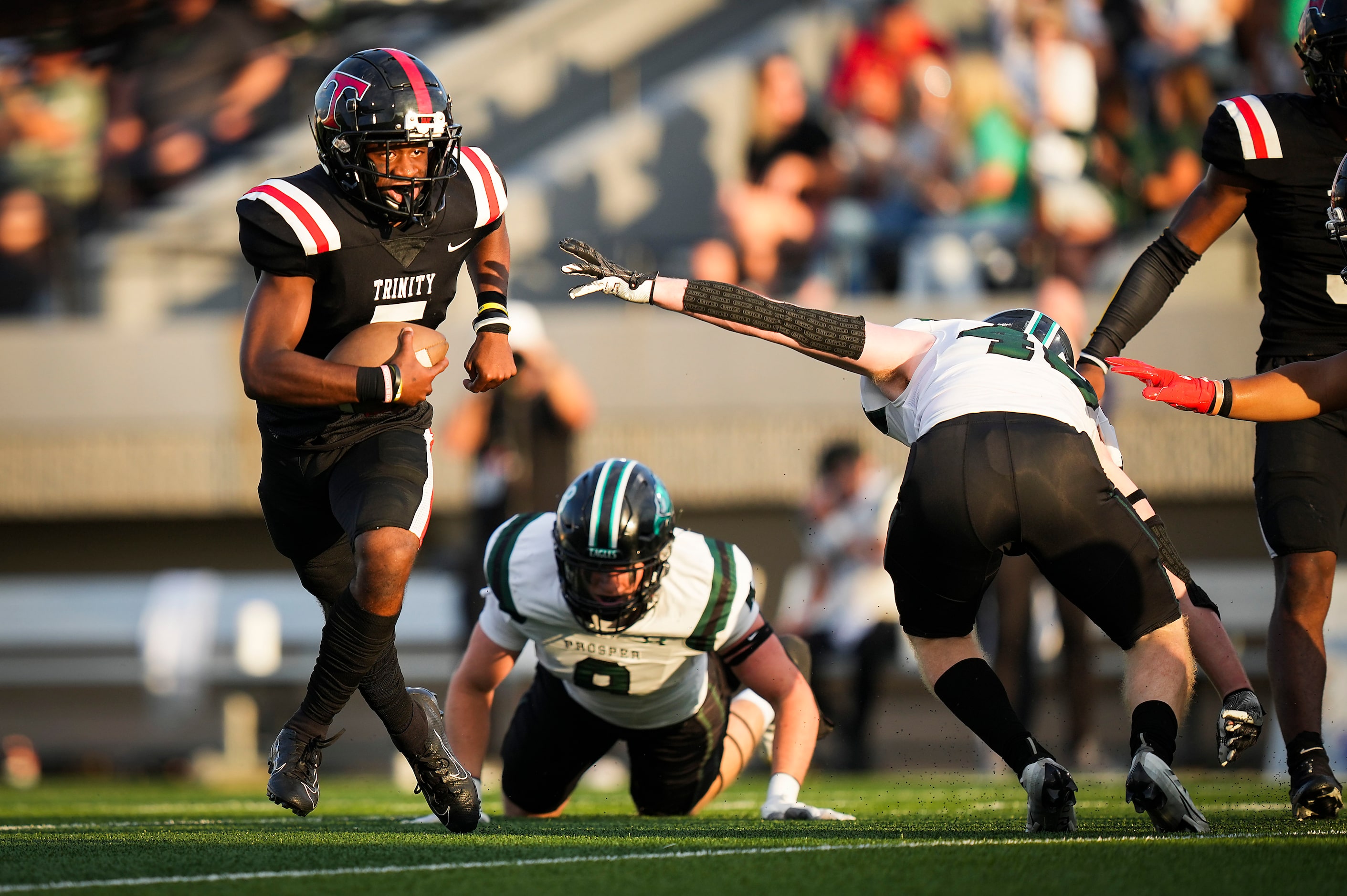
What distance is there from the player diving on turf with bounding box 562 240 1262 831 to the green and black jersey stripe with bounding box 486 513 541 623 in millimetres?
1059

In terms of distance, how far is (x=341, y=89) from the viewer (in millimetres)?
4215

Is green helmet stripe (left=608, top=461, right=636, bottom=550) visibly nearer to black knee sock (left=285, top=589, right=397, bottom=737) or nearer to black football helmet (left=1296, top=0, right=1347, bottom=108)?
black knee sock (left=285, top=589, right=397, bottom=737)

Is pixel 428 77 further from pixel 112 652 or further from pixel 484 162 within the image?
pixel 112 652

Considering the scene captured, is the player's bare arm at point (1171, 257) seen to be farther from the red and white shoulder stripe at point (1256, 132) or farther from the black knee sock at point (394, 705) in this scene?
the black knee sock at point (394, 705)

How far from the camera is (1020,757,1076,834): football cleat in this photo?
3689 mm

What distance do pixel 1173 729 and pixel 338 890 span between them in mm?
1922

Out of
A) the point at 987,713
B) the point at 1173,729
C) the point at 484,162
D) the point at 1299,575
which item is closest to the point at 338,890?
the point at 987,713

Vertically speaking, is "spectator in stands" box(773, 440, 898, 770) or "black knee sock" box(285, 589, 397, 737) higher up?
"black knee sock" box(285, 589, 397, 737)

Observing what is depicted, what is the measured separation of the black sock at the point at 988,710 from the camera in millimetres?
3842

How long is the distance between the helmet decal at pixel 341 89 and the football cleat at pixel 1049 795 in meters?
2.32

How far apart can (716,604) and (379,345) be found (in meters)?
1.28

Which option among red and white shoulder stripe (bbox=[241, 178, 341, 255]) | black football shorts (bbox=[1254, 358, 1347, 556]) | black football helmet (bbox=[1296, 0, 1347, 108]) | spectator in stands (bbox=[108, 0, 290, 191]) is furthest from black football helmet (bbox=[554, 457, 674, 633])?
spectator in stands (bbox=[108, 0, 290, 191])

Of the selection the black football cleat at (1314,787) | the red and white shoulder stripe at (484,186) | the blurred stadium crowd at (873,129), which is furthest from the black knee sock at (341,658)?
the blurred stadium crowd at (873,129)

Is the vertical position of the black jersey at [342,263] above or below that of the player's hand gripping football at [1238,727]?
above
